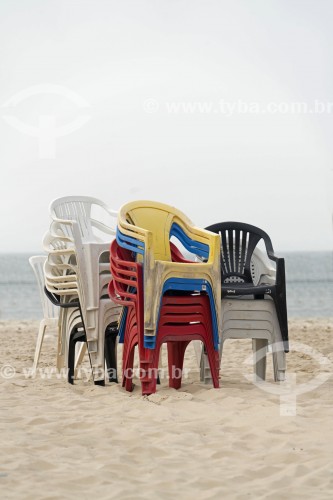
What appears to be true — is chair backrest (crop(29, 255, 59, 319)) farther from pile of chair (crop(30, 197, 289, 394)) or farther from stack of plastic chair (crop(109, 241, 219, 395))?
stack of plastic chair (crop(109, 241, 219, 395))

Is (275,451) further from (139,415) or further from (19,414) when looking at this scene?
(19,414)

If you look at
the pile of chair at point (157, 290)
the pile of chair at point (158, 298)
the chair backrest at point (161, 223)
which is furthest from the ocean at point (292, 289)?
the pile of chair at point (158, 298)

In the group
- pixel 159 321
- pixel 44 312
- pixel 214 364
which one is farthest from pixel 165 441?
pixel 44 312

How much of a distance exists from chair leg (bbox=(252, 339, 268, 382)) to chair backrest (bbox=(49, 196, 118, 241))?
1409mm

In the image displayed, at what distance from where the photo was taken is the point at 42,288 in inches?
287

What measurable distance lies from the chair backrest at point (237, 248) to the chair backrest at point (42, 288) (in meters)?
1.69

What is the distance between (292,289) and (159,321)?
24.7 m

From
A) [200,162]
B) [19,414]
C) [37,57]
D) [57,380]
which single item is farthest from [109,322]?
[200,162]

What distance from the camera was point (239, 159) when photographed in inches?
1190

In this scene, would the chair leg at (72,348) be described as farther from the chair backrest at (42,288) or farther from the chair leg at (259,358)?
the chair leg at (259,358)

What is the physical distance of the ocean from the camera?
2180 centimetres

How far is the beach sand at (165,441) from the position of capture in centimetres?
327

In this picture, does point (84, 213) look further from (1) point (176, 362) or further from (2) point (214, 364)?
(2) point (214, 364)

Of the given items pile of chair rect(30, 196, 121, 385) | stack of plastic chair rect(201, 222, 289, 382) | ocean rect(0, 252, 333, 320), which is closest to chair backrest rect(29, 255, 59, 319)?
pile of chair rect(30, 196, 121, 385)
